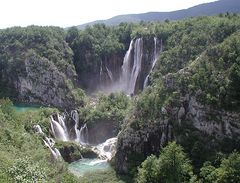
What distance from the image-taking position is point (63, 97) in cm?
9306

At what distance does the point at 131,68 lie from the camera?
102 metres

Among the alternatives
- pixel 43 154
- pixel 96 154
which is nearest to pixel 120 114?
pixel 96 154

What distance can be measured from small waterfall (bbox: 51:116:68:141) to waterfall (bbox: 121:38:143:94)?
24.4m

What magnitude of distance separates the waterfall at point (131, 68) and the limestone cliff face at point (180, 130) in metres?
35.7

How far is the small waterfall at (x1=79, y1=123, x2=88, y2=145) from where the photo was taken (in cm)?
7894

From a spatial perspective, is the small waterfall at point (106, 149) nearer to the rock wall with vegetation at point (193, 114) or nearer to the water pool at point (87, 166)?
the water pool at point (87, 166)

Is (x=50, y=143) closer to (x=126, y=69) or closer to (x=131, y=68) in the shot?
(x=131, y=68)

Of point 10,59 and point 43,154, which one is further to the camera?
point 10,59

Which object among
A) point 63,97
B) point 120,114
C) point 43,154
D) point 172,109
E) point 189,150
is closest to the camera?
point 43,154

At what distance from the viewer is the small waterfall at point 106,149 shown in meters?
70.2

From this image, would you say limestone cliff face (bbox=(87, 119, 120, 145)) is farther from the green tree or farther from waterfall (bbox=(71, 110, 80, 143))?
the green tree

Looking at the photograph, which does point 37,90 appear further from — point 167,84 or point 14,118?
point 167,84

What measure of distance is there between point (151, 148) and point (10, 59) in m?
53.9

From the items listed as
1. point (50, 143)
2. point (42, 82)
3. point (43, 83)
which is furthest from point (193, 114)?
point (42, 82)
